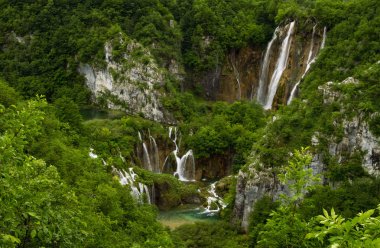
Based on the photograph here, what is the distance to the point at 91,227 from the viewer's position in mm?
11711

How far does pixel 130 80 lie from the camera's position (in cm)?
4669

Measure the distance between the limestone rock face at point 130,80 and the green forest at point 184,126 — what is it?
150 millimetres

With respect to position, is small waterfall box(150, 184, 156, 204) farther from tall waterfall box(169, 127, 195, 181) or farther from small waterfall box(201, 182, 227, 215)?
tall waterfall box(169, 127, 195, 181)

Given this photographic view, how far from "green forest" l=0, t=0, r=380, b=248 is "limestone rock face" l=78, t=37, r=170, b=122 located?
15cm

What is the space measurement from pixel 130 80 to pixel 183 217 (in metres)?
21.5

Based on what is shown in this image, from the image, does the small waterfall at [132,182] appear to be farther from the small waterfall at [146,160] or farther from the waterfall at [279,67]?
the waterfall at [279,67]

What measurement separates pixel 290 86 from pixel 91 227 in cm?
3476

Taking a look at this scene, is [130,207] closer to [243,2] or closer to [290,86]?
[290,86]

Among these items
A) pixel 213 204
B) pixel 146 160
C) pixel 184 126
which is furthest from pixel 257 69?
pixel 213 204

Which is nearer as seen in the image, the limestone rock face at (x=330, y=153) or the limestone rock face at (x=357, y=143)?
the limestone rock face at (x=357, y=143)

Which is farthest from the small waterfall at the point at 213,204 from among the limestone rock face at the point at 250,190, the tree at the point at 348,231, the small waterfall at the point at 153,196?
the tree at the point at 348,231

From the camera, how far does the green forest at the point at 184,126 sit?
8.38 metres

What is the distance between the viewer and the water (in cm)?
2786

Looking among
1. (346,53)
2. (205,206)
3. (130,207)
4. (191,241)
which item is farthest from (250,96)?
(130,207)
